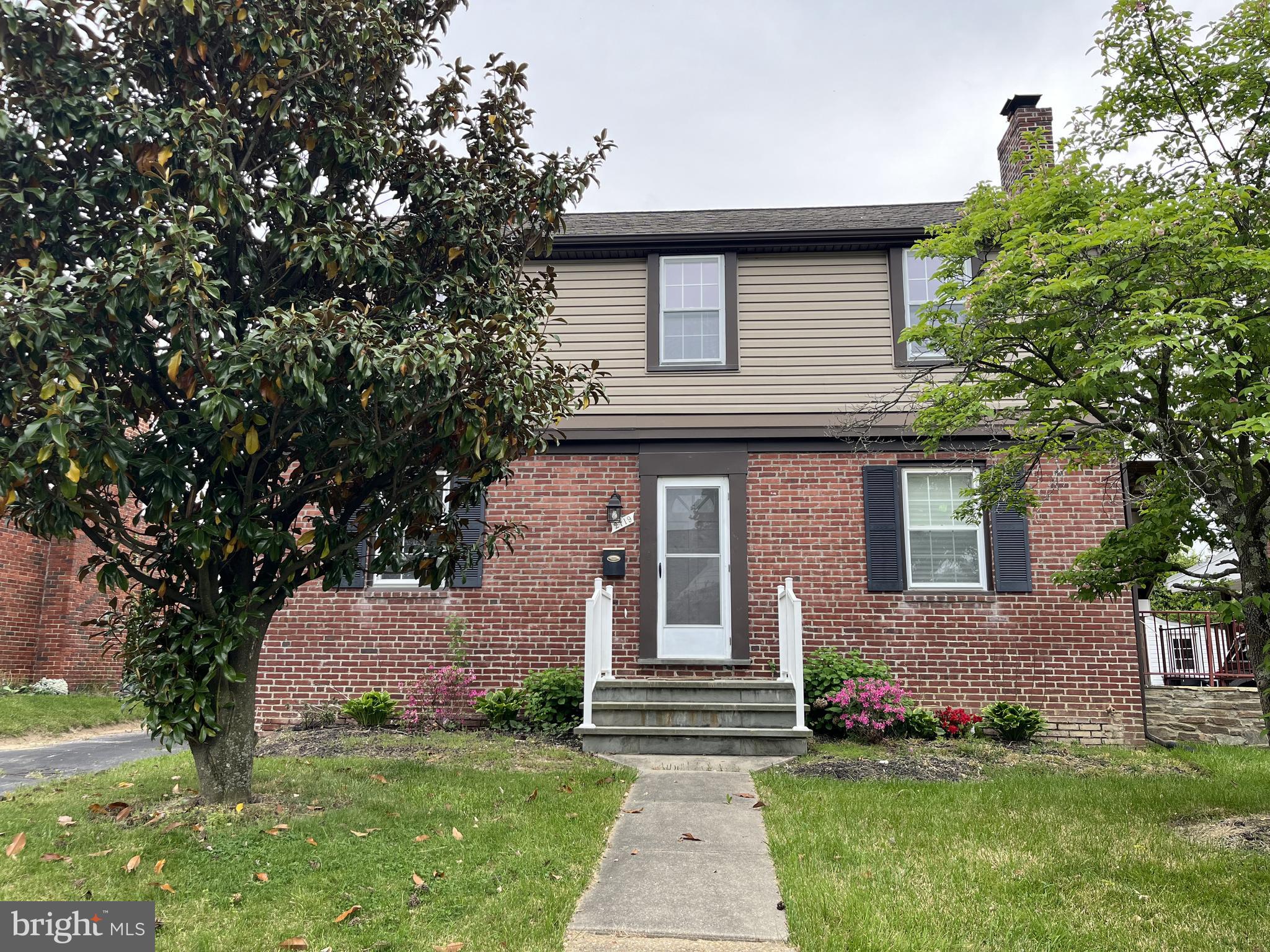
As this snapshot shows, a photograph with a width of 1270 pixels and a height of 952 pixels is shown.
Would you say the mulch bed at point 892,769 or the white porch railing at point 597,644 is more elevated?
the white porch railing at point 597,644

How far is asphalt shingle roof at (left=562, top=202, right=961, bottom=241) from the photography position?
10.0 metres

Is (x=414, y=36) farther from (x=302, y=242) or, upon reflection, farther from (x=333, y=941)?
(x=333, y=941)

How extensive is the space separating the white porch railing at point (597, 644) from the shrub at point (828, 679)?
80.4 inches

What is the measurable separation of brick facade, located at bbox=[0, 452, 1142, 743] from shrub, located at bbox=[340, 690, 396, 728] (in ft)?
1.14

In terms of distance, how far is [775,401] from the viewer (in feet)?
31.8

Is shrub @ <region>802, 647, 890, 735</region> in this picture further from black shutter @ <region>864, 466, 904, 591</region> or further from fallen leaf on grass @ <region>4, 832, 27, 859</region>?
fallen leaf on grass @ <region>4, 832, 27, 859</region>

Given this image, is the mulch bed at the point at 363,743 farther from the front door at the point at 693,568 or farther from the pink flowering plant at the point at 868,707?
the pink flowering plant at the point at 868,707

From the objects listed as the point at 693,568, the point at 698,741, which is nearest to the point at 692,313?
the point at 693,568

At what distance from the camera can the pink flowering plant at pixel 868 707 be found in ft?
26.6

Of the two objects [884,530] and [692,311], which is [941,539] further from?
[692,311]

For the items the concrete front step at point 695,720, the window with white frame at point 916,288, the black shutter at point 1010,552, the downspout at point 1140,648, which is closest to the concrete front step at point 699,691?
the concrete front step at point 695,720

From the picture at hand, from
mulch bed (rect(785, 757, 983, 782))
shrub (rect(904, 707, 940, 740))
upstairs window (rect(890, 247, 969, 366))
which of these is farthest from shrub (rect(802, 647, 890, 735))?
upstairs window (rect(890, 247, 969, 366))

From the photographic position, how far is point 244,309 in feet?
17.9

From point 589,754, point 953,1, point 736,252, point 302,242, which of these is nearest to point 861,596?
point 589,754
